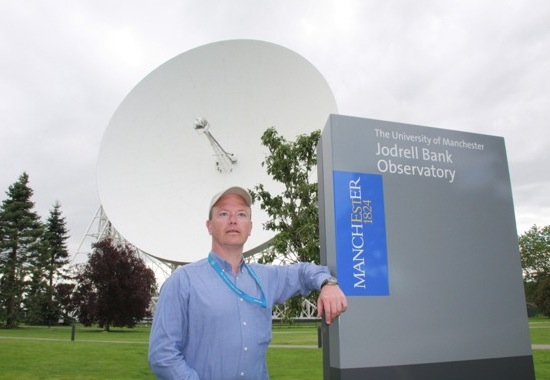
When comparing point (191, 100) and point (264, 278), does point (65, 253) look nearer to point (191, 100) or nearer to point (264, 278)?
point (191, 100)

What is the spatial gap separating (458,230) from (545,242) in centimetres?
5814

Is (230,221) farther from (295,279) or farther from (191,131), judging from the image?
(191,131)

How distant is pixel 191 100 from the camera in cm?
1933

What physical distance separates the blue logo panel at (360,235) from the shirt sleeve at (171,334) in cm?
120

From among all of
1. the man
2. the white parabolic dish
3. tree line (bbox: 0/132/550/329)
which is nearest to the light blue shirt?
the man

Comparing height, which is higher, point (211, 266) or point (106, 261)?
point (106, 261)

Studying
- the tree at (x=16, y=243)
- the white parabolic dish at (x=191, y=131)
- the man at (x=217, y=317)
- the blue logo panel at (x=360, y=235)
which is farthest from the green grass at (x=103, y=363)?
the tree at (x=16, y=243)

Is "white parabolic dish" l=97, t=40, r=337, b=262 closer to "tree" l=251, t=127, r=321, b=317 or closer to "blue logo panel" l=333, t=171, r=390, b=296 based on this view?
"tree" l=251, t=127, r=321, b=317

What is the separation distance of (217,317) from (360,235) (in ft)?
4.46

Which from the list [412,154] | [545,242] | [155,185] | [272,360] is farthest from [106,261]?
[545,242]

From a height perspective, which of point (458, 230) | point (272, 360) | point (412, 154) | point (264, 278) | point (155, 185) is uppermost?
point (155, 185)

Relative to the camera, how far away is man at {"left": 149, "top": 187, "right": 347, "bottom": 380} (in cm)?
246

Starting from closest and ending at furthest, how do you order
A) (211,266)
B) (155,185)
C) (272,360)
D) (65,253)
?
(211,266) → (272,360) → (155,185) → (65,253)

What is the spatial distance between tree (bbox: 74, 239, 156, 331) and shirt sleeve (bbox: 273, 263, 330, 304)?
31.4 metres
